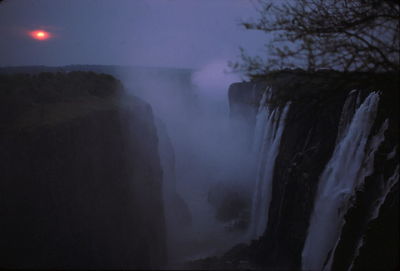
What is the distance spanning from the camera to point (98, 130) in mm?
11820

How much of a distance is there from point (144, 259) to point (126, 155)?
227 inches

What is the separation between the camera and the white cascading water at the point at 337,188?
30.6ft

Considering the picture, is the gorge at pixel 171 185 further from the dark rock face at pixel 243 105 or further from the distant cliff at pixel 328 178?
the dark rock face at pixel 243 105

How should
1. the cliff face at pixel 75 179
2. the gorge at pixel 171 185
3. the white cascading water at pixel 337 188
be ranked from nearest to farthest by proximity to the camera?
the gorge at pixel 171 185
the cliff face at pixel 75 179
the white cascading water at pixel 337 188

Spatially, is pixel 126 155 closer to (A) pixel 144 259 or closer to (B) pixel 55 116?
(B) pixel 55 116

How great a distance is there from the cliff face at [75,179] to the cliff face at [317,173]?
715cm

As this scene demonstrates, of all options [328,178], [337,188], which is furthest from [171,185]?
[337,188]

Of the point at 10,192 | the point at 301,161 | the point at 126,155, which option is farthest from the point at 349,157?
the point at 10,192

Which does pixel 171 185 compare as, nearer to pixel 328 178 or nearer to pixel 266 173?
pixel 266 173

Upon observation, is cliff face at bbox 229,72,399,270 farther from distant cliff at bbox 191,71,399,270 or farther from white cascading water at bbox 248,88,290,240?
white cascading water at bbox 248,88,290,240

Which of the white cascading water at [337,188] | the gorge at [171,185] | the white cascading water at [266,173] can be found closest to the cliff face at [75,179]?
the gorge at [171,185]

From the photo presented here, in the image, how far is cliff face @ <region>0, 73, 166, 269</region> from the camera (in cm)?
871

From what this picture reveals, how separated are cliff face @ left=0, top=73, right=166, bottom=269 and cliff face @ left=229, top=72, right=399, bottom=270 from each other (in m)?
7.15

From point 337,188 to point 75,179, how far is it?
10.6m
